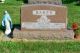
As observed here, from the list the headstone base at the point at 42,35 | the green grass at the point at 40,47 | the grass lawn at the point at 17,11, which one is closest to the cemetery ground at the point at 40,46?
the green grass at the point at 40,47

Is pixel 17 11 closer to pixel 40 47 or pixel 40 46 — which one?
pixel 40 46

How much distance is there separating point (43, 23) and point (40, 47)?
166 cm

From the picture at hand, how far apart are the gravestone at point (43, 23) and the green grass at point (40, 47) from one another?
702mm

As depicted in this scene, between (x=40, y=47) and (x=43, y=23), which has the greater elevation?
(x=43, y=23)

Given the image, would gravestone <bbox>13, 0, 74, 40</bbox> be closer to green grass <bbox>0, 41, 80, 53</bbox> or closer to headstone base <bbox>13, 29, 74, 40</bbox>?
headstone base <bbox>13, 29, 74, 40</bbox>

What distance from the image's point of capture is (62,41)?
44.9 ft

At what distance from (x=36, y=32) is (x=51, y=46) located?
1358 millimetres

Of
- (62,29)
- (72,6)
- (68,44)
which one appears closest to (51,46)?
(68,44)

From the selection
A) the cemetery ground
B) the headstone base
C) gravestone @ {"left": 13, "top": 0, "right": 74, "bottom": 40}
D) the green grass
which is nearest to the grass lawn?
gravestone @ {"left": 13, "top": 0, "right": 74, "bottom": 40}

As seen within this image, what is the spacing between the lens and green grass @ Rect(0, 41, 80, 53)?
1247cm

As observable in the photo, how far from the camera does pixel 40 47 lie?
42.0 ft

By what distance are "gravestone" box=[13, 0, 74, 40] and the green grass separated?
0.70m

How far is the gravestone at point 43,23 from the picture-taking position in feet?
46.1

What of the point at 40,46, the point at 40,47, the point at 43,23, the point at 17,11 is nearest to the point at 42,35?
the point at 43,23
